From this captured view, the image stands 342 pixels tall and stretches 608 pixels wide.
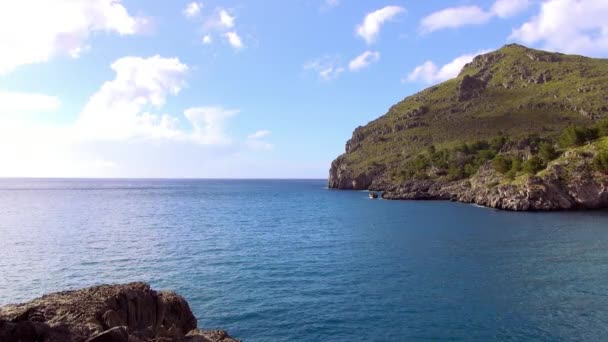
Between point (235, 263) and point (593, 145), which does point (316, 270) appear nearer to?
point (235, 263)

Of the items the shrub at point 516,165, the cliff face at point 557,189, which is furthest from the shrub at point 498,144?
the cliff face at point 557,189

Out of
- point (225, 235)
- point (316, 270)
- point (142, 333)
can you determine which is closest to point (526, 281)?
point (316, 270)

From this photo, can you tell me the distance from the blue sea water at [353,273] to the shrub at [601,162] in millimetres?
32060

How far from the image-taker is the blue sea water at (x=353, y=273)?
27.4 metres

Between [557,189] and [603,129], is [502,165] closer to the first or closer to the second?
[557,189]

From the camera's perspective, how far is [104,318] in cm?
1572

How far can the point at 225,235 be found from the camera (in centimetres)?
6806

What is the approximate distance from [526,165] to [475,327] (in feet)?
344

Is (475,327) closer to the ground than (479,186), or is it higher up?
closer to the ground

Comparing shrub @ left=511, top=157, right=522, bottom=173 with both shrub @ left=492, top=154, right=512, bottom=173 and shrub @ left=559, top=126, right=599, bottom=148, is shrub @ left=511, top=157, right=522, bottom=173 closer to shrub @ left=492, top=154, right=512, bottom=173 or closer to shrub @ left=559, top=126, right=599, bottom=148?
shrub @ left=492, top=154, right=512, bottom=173

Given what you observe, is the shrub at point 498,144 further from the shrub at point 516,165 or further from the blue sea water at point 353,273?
the blue sea water at point 353,273

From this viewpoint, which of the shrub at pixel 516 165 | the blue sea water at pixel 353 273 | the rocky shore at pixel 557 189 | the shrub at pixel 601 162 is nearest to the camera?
the blue sea water at pixel 353 273

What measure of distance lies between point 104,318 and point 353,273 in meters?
28.7

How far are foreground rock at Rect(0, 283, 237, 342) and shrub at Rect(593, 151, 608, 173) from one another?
111 m
